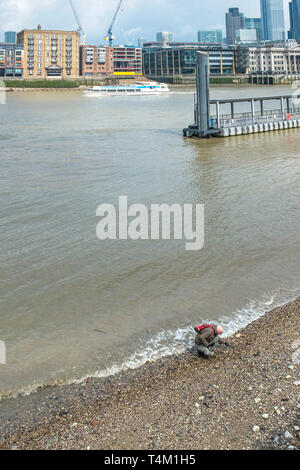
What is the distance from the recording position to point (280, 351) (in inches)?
236

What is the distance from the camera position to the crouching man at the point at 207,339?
611 cm

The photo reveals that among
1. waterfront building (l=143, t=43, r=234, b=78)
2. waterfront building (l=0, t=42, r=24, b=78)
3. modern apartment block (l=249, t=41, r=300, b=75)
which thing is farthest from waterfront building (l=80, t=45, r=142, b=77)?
modern apartment block (l=249, t=41, r=300, b=75)

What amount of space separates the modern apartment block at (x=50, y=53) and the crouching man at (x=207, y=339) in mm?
141648

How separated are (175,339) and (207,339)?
73 centimetres

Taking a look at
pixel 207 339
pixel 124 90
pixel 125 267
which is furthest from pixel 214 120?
pixel 124 90

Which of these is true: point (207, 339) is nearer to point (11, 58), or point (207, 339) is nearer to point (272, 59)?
point (11, 58)

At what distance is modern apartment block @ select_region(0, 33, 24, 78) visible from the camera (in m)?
136

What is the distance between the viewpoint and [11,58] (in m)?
137

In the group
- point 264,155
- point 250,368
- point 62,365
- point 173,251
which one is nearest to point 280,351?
point 250,368

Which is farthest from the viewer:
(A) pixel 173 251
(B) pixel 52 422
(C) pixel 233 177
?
(C) pixel 233 177

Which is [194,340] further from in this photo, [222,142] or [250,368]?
[222,142]

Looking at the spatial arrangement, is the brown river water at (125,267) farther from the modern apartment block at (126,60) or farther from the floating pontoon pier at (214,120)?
the modern apartment block at (126,60)

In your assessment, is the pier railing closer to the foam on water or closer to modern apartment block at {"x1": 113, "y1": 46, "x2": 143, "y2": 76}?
the foam on water
